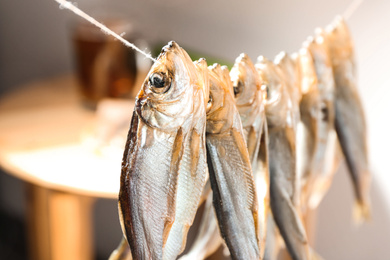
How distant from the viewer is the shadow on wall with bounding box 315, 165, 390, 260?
63.1 inches

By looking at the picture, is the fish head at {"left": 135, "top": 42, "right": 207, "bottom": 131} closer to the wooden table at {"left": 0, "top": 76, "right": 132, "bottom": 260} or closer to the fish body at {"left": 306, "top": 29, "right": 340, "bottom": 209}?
the fish body at {"left": 306, "top": 29, "right": 340, "bottom": 209}

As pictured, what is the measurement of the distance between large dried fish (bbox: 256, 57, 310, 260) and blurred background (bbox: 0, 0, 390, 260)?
Answer: 2.76ft

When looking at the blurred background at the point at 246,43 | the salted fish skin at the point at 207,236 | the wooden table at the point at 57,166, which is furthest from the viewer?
the blurred background at the point at 246,43

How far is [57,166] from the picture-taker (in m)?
1.34

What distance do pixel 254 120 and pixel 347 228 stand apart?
114 centimetres

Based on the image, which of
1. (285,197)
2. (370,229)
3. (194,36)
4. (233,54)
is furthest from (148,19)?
(285,197)

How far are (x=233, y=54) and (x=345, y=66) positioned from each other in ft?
3.01

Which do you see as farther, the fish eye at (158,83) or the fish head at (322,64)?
the fish head at (322,64)

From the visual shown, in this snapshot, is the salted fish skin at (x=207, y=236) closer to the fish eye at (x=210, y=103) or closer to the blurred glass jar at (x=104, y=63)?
the fish eye at (x=210, y=103)

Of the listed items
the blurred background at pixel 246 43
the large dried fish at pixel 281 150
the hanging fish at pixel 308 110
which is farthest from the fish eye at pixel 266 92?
the blurred background at pixel 246 43

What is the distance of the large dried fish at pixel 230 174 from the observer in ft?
1.99

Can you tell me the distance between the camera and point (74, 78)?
198 centimetres

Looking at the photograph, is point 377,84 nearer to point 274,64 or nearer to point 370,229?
point 370,229

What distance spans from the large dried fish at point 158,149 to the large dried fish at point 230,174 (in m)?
0.05
